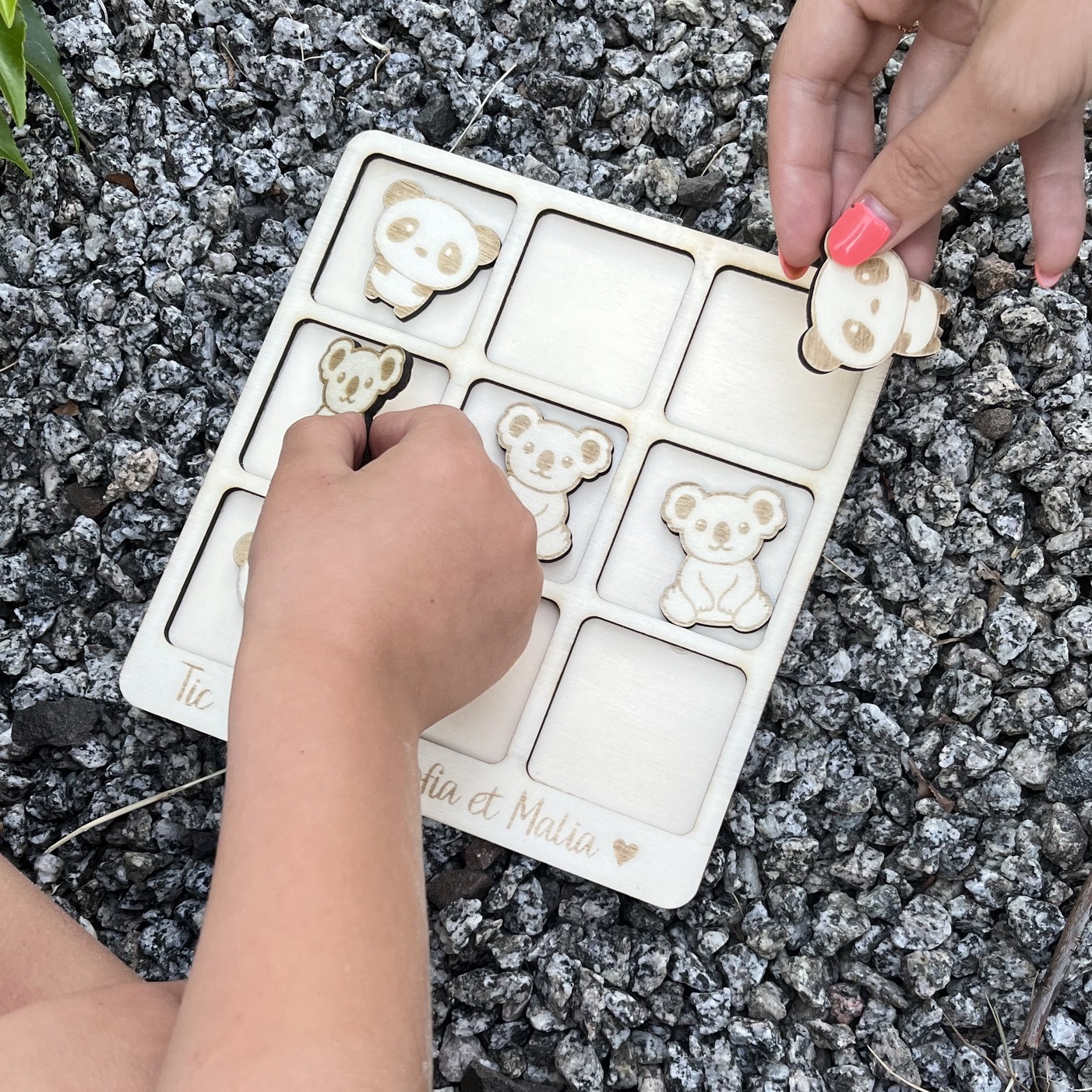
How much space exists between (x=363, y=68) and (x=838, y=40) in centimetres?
66

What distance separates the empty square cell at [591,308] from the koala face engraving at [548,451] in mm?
59

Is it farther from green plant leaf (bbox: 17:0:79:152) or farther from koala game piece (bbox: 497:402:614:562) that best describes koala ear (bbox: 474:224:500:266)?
green plant leaf (bbox: 17:0:79:152)

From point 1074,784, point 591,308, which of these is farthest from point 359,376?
point 1074,784

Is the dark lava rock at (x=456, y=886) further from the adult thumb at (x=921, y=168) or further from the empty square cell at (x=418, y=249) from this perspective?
the adult thumb at (x=921, y=168)

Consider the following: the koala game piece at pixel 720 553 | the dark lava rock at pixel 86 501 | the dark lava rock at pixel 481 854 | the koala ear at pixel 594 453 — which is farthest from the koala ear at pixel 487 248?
the dark lava rock at pixel 481 854

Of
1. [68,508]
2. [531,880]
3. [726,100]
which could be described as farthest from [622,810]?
[726,100]

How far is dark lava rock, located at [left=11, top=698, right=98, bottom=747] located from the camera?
1296 millimetres

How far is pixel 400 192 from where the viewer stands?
1303 millimetres

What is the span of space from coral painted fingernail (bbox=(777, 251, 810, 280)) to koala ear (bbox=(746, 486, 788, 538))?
27cm

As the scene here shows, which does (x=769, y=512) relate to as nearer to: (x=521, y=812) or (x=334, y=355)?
(x=521, y=812)

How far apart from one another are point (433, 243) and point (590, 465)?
0.34 meters

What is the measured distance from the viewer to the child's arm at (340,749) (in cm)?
73

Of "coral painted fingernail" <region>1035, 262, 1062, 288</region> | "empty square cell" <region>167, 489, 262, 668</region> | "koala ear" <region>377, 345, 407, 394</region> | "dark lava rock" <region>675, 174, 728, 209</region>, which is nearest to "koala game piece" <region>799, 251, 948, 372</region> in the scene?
"coral painted fingernail" <region>1035, 262, 1062, 288</region>

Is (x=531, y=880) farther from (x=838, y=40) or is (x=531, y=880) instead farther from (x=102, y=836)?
(x=838, y=40)
